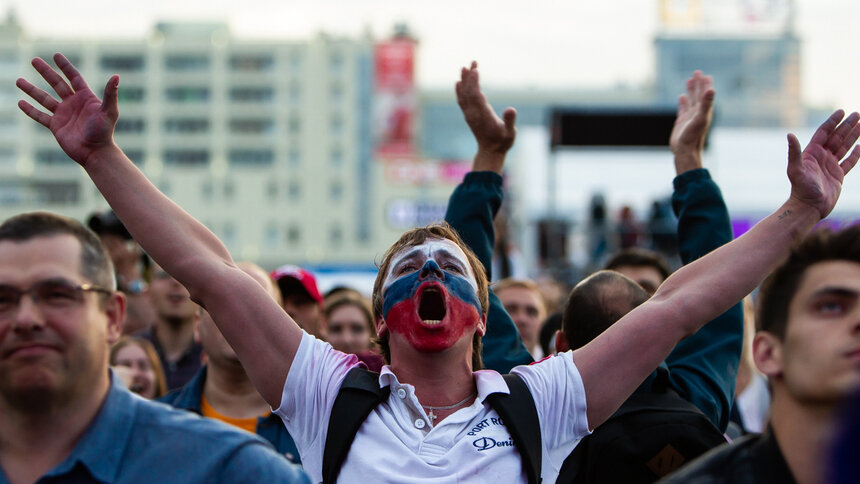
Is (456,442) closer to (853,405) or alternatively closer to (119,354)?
A: (853,405)

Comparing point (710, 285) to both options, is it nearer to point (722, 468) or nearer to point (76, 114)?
point (722, 468)

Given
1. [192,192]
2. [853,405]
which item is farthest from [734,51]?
[853,405]

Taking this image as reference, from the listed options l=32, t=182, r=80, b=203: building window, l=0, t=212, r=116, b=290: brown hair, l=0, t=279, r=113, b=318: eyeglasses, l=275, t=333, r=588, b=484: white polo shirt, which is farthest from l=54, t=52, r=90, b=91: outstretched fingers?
l=32, t=182, r=80, b=203: building window

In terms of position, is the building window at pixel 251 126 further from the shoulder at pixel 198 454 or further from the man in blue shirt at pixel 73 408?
the shoulder at pixel 198 454

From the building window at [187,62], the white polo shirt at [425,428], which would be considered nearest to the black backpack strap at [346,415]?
the white polo shirt at [425,428]

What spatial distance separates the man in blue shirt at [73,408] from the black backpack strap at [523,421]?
2.24 feet

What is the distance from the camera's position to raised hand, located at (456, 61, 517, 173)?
12.3 feet

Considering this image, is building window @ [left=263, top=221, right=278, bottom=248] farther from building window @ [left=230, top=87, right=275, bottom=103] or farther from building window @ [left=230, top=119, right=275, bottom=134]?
building window @ [left=230, top=87, right=275, bottom=103]

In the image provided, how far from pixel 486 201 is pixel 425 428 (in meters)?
1.17

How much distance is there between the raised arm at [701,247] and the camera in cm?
319

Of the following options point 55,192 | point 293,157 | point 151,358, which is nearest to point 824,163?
point 151,358

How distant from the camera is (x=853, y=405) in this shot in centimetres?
104

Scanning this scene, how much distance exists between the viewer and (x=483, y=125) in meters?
3.77

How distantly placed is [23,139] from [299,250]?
23055 millimetres
